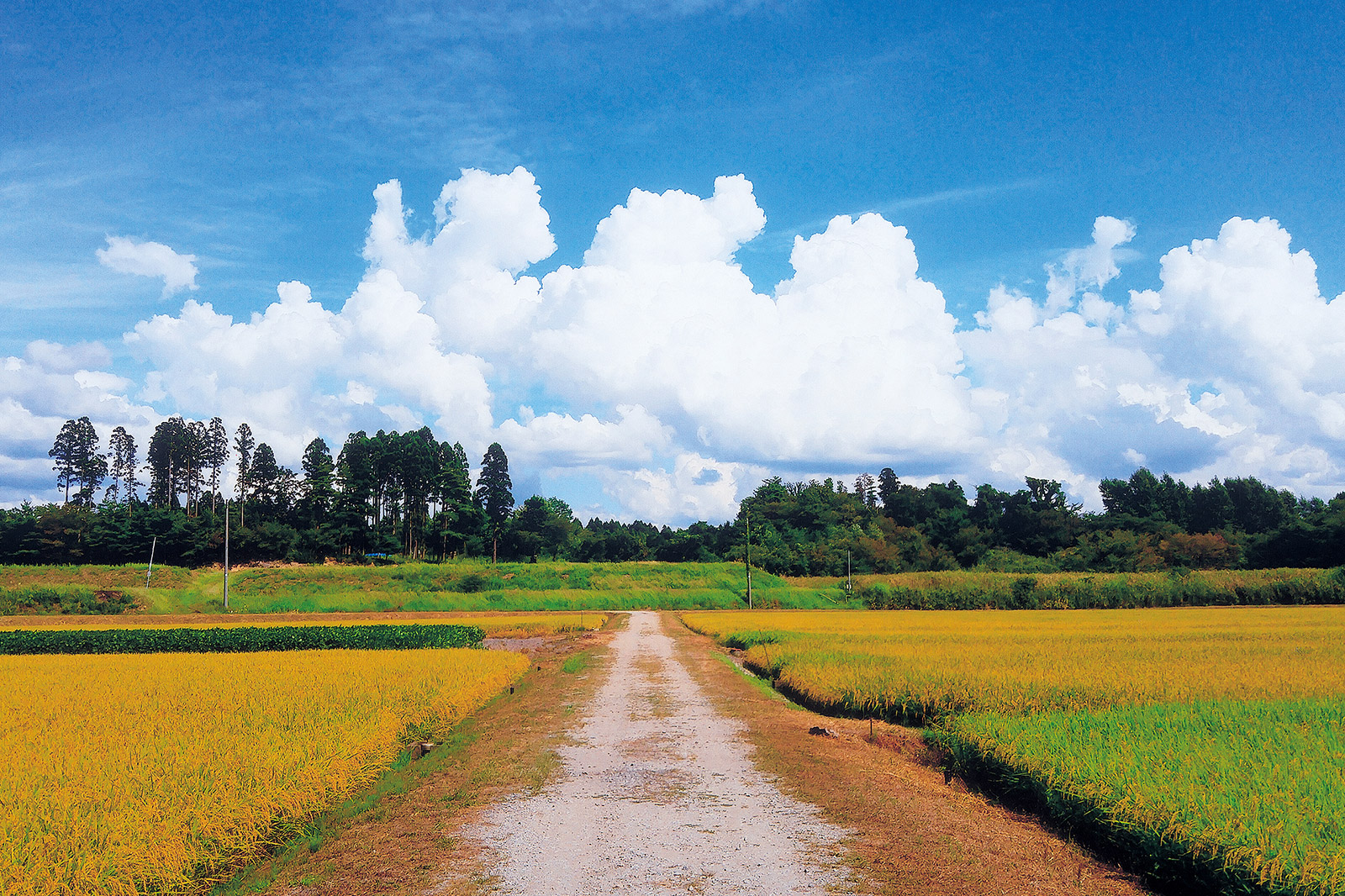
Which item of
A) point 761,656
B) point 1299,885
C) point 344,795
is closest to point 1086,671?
point 761,656

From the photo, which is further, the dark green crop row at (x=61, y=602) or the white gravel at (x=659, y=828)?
the dark green crop row at (x=61, y=602)

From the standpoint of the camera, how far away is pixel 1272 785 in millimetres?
7539

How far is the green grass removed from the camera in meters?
6.12

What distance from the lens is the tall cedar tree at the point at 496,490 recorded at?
4102 inches

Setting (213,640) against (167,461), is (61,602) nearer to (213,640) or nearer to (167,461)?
(213,640)

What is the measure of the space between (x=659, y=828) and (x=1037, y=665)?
13617mm

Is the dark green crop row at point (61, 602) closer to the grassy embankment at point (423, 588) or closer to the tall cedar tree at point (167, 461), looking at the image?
the grassy embankment at point (423, 588)

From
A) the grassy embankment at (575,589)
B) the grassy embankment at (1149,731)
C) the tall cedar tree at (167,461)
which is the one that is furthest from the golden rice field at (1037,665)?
the tall cedar tree at (167,461)

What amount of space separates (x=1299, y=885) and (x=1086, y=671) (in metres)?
11.8

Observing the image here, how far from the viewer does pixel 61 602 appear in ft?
184

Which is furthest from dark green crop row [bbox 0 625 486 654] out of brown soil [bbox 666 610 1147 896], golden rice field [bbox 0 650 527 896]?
brown soil [bbox 666 610 1147 896]

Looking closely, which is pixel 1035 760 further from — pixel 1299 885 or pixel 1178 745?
pixel 1299 885

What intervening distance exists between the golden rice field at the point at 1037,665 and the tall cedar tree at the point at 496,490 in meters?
74.1

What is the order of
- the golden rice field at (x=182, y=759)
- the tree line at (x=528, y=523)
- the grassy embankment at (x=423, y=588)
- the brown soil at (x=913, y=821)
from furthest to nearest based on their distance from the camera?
the tree line at (x=528, y=523)
the grassy embankment at (x=423, y=588)
the brown soil at (x=913, y=821)
the golden rice field at (x=182, y=759)
